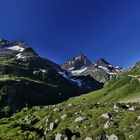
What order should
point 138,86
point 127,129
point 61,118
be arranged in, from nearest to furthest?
point 127,129 < point 61,118 < point 138,86

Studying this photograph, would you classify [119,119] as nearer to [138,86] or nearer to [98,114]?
[98,114]

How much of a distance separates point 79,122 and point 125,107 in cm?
1080

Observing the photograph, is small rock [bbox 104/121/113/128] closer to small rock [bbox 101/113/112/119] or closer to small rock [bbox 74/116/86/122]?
small rock [bbox 101/113/112/119]

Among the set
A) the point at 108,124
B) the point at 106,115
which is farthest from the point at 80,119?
the point at 108,124

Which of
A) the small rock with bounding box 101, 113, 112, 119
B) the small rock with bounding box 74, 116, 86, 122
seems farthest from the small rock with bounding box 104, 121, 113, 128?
the small rock with bounding box 74, 116, 86, 122

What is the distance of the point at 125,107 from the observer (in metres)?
64.0

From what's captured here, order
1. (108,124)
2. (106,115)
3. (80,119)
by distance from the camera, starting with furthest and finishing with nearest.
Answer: (80,119) → (106,115) → (108,124)

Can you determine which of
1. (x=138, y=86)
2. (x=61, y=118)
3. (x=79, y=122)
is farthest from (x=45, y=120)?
(x=138, y=86)

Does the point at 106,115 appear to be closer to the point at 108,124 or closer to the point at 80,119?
the point at 80,119

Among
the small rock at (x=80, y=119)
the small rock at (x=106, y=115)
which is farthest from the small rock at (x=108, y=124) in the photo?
the small rock at (x=80, y=119)

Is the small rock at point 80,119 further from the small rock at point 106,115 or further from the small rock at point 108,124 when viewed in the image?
the small rock at point 108,124

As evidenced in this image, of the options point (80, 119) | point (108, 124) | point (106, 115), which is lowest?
point (108, 124)

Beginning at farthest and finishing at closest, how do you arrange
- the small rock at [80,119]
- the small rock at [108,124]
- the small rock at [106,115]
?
1. the small rock at [80,119]
2. the small rock at [106,115]
3. the small rock at [108,124]

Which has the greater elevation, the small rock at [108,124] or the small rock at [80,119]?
the small rock at [80,119]
